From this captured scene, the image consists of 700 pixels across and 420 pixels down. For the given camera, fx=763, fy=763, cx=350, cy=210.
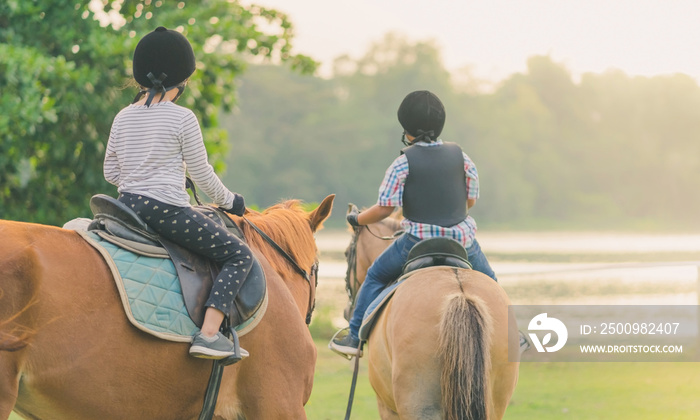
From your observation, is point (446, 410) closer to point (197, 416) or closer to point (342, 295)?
point (197, 416)

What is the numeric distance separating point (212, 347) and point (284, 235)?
1.08 metres

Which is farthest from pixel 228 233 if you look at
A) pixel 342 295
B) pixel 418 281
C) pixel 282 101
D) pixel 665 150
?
pixel 282 101

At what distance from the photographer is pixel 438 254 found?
4.35 meters

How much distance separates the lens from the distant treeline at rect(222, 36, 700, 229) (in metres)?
29.3

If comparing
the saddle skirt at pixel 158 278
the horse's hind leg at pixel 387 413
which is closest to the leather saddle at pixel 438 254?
the horse's hind leg at pixel 387 413

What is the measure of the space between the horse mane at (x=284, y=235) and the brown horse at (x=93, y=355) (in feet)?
1.48

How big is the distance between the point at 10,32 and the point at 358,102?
3111 cm

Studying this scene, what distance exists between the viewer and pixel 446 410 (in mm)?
3691

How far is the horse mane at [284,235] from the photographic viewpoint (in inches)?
163

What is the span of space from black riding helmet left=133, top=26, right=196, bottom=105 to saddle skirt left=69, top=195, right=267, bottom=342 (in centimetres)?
59

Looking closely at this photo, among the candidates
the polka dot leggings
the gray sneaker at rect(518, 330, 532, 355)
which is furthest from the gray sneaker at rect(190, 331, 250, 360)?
the gray sneaker at rect(518, 330, 532, 355)

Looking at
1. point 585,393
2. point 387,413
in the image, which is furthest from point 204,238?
point 585,393

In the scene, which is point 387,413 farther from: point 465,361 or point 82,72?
point 82,72

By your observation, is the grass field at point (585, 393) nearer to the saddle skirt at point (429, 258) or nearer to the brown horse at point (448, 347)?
the saddle skirt at point (429, 258)
